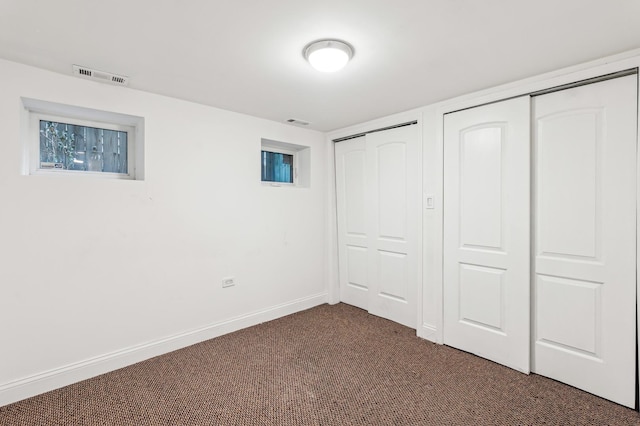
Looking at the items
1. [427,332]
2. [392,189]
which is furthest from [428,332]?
[392,189]

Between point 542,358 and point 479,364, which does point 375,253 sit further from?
point 542,358

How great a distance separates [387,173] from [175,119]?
2.18m

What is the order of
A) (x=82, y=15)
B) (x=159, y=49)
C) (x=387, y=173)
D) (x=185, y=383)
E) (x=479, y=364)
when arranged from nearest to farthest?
(x=82, y=15)
(x=159, y=49)
(x=185, y=383)
(x=479, y=364)
(x=387, y=173)

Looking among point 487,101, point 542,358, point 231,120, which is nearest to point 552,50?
point 487,101

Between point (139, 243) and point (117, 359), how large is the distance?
0.92m

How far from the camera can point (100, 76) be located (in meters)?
2.22

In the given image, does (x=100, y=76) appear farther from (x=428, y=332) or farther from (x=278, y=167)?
(x=428, y=332)

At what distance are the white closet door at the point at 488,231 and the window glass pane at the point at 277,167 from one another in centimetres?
194

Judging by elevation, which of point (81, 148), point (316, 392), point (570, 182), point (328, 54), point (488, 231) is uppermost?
point (328, 54)

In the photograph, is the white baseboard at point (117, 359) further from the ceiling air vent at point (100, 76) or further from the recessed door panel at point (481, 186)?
the recessed door panel at point (481, 186)

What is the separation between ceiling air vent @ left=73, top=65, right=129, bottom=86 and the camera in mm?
2125

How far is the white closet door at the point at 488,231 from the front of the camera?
93.4 inches

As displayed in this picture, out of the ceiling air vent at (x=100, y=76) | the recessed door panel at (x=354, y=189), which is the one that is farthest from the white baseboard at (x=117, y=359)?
the ceiling air vent at (x=100, y=76)

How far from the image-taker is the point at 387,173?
3404mm
